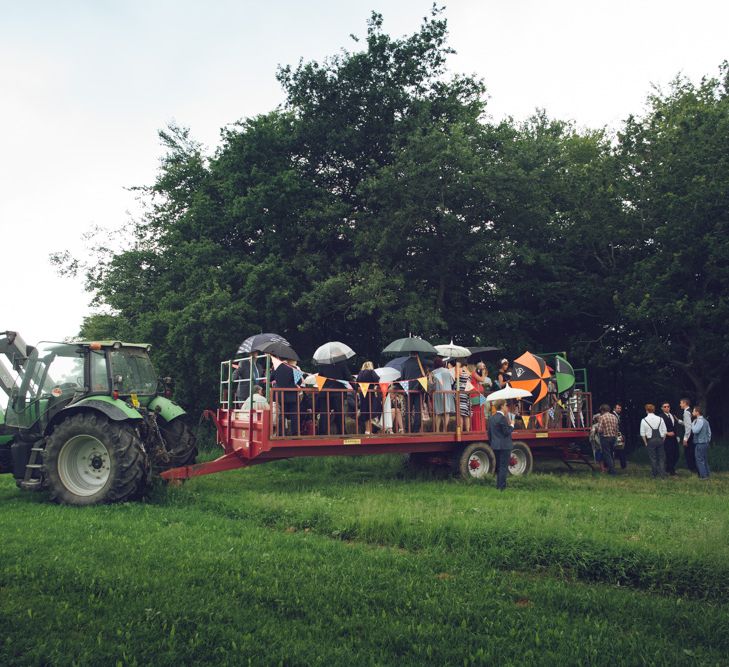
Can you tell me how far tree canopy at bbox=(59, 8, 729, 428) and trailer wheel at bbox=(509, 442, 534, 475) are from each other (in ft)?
21.5

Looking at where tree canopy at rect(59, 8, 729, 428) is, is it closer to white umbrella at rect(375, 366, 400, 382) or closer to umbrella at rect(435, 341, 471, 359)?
umbrella at rect(435, 341, 471, 359)

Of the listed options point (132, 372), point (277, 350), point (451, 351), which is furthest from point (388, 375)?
point (132, 372)

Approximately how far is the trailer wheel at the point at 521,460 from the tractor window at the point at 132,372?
841 centimetres

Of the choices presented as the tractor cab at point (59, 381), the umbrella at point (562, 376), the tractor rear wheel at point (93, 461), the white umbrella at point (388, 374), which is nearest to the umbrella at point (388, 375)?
the white umbrella at point (388, 374)

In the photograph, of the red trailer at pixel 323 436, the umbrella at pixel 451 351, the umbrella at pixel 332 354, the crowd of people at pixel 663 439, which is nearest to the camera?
the red trailer at pixel 323 436

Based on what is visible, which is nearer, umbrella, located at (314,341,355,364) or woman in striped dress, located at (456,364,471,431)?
umbrella, located at (314,341,355,364)

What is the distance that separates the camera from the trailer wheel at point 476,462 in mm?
15336

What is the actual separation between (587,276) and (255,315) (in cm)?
1192

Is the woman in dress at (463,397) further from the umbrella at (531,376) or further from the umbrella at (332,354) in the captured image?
the umbrella at (332,354)

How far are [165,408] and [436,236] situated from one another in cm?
1342

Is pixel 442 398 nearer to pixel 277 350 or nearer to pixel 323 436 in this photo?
pixel 323 436

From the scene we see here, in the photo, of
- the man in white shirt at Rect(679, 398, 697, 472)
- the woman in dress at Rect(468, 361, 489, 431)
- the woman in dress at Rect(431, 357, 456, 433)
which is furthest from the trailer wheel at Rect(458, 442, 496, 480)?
the man in white shirt at Rect(679, 398, 697, 472)

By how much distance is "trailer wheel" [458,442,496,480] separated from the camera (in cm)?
1534

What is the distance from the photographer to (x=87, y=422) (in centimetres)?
1140
